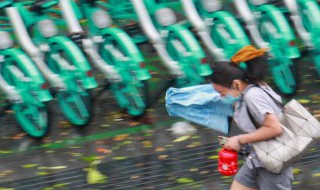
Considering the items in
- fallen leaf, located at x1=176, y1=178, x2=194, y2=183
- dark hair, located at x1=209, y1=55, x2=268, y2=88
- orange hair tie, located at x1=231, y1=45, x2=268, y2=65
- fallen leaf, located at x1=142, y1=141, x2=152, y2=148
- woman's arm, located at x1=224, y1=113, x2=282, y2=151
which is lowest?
fallen leaf, located at x1=176, y1=178, x2=194, y2=183

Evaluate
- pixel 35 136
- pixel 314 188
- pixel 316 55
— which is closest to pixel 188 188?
pixel 314 188

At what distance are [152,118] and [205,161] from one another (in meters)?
1.32

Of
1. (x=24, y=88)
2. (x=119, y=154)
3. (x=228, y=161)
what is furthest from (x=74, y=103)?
(x=228, y=161)

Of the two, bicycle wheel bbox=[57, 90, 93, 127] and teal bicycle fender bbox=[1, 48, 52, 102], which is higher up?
teal bicycle fender bbox=[1, 48, 52, 102]

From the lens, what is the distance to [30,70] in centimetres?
810

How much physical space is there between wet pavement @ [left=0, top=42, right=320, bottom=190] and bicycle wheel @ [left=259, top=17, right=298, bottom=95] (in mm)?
192

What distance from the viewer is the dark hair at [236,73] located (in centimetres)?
516

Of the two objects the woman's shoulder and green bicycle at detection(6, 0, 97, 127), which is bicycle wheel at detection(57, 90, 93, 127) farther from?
the woman's shoulder

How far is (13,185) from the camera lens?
7.27 metres

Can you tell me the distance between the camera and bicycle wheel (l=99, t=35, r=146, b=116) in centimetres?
837

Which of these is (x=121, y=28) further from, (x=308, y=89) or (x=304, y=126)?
(x=304, y=126)

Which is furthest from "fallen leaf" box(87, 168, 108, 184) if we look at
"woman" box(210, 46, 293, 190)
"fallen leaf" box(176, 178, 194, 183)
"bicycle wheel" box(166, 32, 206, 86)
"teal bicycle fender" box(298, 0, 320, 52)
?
"teal bicycle fender" box(298, 0, 320, 52)

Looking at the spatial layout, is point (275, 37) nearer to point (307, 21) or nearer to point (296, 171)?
point (307, 21)

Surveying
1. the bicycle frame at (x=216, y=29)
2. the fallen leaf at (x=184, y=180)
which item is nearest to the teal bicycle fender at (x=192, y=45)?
the bicycle frame at (x=216, y=29)
